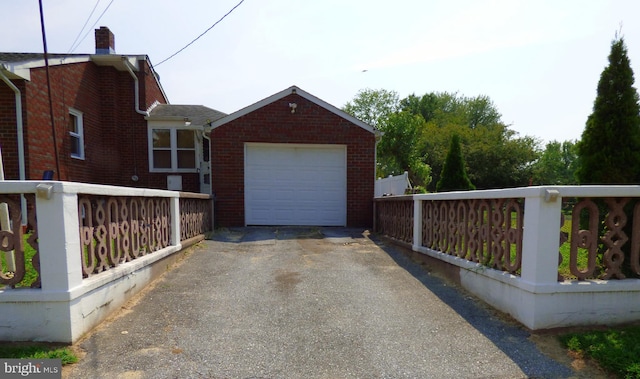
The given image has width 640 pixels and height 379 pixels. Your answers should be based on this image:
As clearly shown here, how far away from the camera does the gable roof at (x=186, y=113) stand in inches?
449

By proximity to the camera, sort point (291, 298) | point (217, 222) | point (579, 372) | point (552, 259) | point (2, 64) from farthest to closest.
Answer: point (217, 222) < point (2, 64) < point (291, 298) < point (552, 259) < point (579, 372)

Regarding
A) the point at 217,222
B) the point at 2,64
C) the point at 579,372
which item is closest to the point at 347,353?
the point at 579,372

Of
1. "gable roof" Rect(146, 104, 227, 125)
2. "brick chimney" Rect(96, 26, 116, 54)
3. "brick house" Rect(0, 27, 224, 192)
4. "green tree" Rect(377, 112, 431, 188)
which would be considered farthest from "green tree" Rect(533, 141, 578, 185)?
"brick chimney" Rect(96, 26, 116, 54)

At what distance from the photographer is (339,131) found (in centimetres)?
973

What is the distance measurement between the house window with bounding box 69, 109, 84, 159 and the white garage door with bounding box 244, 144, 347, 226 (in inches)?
191

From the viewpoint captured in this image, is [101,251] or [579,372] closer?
[579,372]

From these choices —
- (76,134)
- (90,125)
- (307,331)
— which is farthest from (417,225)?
(90,125)

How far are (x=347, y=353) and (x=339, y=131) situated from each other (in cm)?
764

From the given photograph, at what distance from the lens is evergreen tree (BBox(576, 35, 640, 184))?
3385 mm

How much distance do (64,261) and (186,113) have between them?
10666mm

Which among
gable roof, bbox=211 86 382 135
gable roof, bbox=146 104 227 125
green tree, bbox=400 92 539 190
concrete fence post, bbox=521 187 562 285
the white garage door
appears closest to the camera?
concrete fence post, bbox=521 187 562 285

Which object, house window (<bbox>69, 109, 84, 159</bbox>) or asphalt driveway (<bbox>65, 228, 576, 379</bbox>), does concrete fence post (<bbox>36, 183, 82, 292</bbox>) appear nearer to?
asphalt driveway (<bbox>65, 228, 576, 379</bbox>)

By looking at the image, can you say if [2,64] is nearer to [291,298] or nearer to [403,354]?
[291,298]

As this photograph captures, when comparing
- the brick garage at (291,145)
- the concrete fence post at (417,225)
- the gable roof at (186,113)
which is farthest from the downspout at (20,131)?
the concrete fence post at (417,225)
